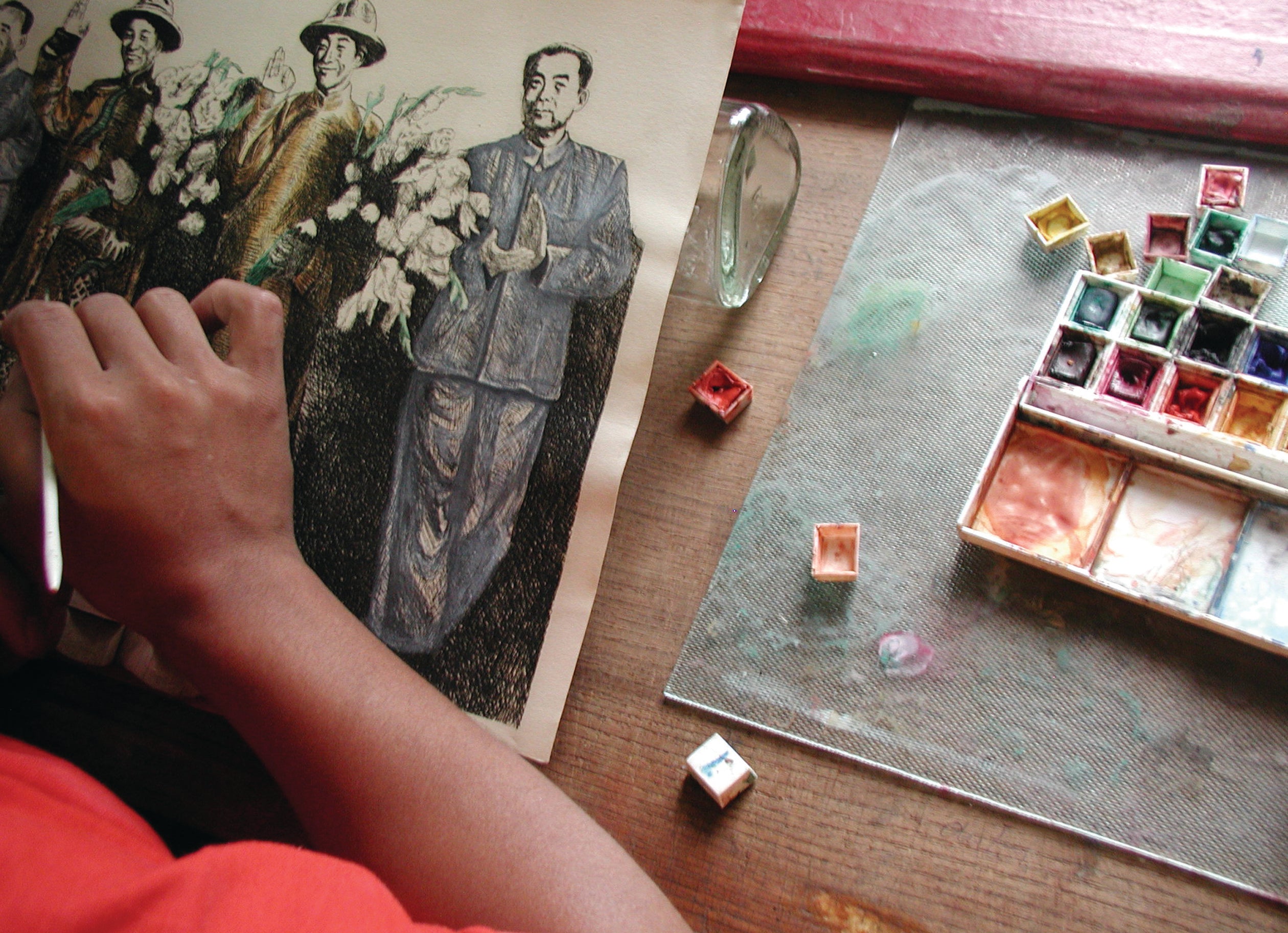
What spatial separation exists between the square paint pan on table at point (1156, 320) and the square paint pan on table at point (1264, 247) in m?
0.07

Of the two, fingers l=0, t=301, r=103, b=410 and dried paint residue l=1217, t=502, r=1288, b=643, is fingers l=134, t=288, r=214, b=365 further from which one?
dried paint residue l=1217, t=502, r=1288, b=643

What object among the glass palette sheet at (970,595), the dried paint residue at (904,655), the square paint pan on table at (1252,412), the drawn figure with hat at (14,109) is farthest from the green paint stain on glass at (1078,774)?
the drawn figure with hat at (14,109)

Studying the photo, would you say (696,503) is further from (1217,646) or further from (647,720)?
(1217,646)

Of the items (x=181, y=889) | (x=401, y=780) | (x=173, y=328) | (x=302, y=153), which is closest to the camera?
(x=181, y=889)

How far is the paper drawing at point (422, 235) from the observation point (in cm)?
65

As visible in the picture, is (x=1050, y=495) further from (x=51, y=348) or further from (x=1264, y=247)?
(x=51, y=348)

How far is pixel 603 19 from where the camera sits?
0.69 m

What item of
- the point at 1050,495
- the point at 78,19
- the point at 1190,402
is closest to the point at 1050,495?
the point at 1050,495

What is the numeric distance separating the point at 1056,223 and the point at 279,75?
68 centimetres

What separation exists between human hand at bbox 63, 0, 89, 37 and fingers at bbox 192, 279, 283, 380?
349 mm

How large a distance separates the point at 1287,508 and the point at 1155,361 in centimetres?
14

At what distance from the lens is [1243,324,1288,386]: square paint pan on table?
0.62 metres

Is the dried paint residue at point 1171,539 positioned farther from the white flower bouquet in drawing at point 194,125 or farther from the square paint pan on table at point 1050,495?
the white flower bouquet in drawing at point 194,125

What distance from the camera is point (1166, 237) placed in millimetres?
668
